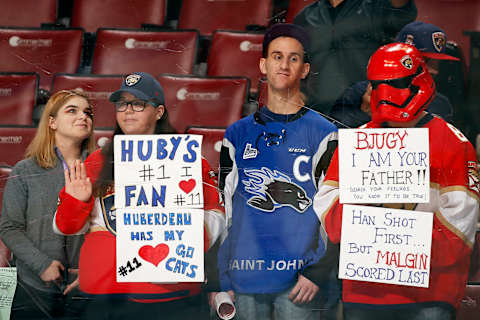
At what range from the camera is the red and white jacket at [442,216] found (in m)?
1.59

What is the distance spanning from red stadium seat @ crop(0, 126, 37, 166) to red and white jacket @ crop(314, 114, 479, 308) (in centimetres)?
82

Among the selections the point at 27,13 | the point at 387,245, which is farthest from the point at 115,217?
the point at 387,245

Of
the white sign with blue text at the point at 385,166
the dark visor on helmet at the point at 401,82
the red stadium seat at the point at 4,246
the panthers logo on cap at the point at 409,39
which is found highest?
the panthers logo on cap at the point at 409,39

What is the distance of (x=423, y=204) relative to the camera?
62.6 inches

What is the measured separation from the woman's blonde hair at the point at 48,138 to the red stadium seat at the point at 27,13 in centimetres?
23

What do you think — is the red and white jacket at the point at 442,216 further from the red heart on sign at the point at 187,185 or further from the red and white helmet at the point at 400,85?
the red heart on sign at the point at 187,185

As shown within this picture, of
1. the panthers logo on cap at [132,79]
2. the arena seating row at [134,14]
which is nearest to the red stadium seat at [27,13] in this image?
the arena seating row at [134,14]

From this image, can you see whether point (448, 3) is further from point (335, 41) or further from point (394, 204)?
point (394, 204)

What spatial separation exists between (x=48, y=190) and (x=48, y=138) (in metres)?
0.15

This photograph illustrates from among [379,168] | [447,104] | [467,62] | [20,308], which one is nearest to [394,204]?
[379,168]

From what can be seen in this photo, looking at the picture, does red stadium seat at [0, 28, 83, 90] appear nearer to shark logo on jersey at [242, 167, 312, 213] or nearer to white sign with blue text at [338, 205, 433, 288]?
shark logo on jersey at [242, 167, 312, 213]

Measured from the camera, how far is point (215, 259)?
1.64 meters

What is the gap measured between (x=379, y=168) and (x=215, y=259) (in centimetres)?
52

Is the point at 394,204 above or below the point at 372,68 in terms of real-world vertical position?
below
